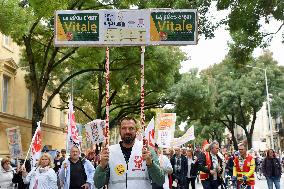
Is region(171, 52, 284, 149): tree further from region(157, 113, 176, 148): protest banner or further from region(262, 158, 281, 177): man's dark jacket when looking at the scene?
region(262, 158, 281, 177): man's dark jacket

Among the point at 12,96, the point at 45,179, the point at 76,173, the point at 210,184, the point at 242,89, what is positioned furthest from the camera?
the point at 242,89

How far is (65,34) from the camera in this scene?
21.3ft

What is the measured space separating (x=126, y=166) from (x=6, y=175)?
8.04m

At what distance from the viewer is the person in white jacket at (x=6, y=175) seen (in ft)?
41.2

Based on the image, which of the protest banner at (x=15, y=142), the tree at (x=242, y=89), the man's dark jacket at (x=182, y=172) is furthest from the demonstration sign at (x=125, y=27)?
the tree at (x=242, y=89)

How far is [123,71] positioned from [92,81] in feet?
22.5

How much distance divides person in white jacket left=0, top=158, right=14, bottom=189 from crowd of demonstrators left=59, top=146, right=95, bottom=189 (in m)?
3.01

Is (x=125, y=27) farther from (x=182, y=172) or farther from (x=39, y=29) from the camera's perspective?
(x=39, y=29)

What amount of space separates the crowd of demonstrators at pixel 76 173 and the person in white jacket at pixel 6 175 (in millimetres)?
3007

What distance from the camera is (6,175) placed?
12.7 meters

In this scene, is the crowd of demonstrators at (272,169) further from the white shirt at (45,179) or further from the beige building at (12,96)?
the beige building at (12,96)

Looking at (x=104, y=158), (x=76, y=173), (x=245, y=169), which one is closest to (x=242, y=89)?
(x=245, y=169)

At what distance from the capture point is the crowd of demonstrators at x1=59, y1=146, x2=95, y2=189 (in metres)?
9.84

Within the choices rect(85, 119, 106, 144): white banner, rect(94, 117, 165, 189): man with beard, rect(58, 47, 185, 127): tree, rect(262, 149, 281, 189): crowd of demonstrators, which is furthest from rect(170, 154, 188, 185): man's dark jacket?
rect(94, 117, 165, 189): man with beard
